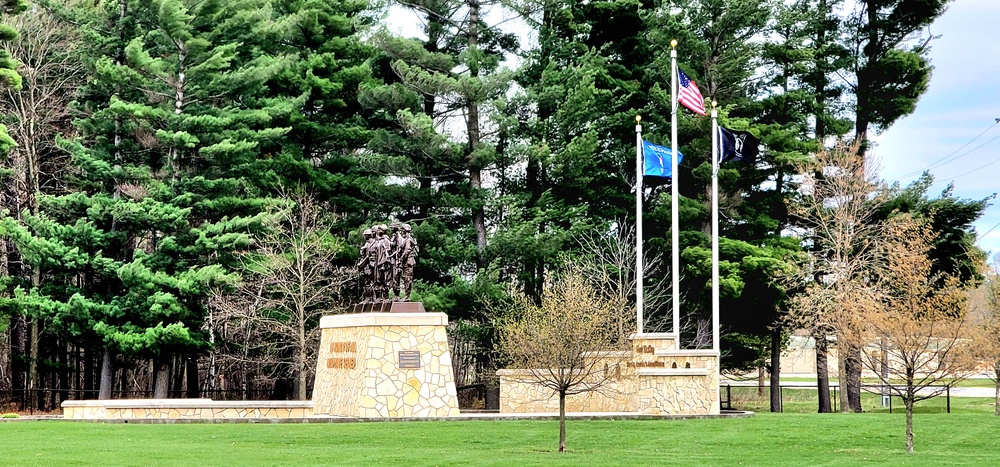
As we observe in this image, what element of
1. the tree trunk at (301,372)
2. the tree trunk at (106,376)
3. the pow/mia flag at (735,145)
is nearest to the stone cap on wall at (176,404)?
the tree trunk at (301,372)

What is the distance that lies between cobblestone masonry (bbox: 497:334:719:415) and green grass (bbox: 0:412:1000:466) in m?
1.29

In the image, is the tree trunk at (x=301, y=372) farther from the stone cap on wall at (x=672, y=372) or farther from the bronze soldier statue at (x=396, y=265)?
the stone cap on wall at (x=672, y=372)

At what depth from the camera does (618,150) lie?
42.3 meters

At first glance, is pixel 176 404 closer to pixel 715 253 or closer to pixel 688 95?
pixel 715 253

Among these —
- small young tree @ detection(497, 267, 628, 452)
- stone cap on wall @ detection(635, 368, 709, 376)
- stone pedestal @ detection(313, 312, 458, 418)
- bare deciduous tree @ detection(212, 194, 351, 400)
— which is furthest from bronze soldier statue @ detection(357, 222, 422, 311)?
bare deciduous tree @ detection(212, 194, 351, 400)

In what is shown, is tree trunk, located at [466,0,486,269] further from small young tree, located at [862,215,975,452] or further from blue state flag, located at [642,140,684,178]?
small young tree, located at [862,215,975,452]

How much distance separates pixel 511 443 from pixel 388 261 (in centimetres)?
831

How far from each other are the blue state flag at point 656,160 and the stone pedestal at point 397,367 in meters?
6.31

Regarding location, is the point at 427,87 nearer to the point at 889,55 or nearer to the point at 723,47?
the point at 723,47

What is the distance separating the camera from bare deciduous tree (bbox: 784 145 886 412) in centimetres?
3544

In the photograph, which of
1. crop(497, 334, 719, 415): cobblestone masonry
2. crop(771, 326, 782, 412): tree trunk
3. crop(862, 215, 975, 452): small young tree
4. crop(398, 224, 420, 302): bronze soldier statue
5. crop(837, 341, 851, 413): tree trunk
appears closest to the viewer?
crop(862, 215, 975, 452): small young tree

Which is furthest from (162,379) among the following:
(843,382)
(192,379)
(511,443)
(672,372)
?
(843,382)

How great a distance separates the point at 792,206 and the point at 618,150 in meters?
6.58

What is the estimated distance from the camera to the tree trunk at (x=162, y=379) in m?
36.4
